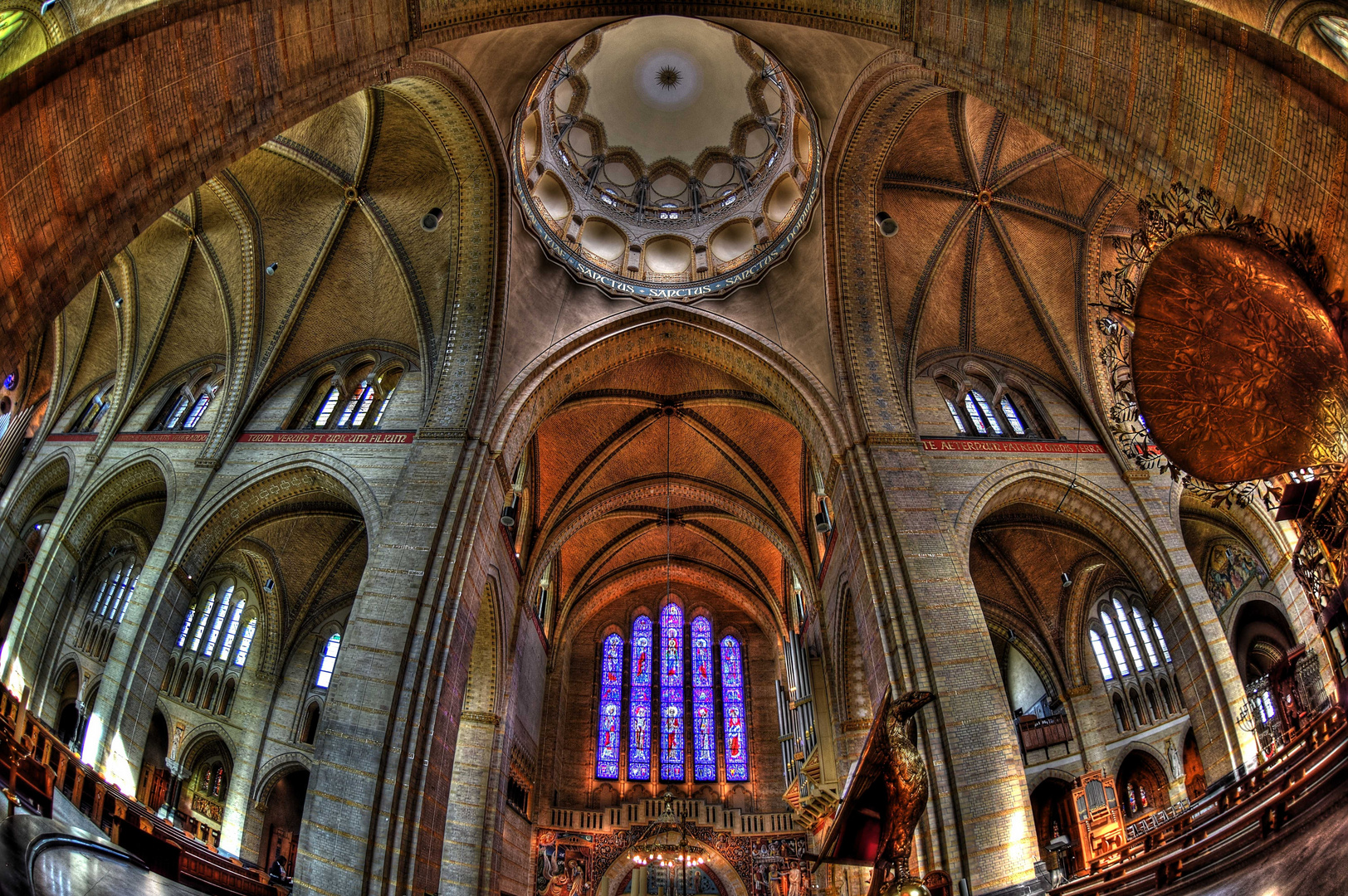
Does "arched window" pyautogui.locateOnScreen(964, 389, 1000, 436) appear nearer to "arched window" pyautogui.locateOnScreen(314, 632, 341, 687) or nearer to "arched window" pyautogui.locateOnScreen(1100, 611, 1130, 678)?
"arched window" pyautogui.locateOnScreen(1100, 611, 1130, 678)

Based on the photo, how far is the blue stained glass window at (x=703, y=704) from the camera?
2306cm

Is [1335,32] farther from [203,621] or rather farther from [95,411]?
[203,621]

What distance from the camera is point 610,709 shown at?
23969 mm

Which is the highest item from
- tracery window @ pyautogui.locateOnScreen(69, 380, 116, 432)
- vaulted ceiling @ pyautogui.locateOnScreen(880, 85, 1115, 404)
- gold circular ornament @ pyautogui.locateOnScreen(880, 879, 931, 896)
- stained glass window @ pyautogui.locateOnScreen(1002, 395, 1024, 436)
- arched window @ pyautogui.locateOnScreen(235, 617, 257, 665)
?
vaulted ceiling @ pyautogui.locateOnScreen(880, 85, 1115, 404)

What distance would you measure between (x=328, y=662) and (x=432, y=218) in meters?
10.8

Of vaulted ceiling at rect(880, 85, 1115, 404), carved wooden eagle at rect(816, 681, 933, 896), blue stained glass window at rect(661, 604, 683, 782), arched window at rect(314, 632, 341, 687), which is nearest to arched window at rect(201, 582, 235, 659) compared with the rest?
arched window at rect(314, 632, 341, 687)

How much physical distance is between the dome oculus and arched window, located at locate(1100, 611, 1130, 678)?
35.4ft

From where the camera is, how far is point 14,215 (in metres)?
5.42

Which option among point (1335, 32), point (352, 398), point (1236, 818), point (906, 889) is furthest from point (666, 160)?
point (1236, 818)

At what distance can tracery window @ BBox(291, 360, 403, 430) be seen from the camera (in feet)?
51.0

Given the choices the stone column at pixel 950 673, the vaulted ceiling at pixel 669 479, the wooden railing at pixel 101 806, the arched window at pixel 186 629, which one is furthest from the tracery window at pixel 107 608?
the stone column at pixel 950 673

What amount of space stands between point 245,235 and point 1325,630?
59.3 ft

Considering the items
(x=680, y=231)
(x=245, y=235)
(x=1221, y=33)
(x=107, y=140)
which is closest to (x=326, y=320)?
(x=245, y=235)

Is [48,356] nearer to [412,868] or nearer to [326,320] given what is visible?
[326,320]
